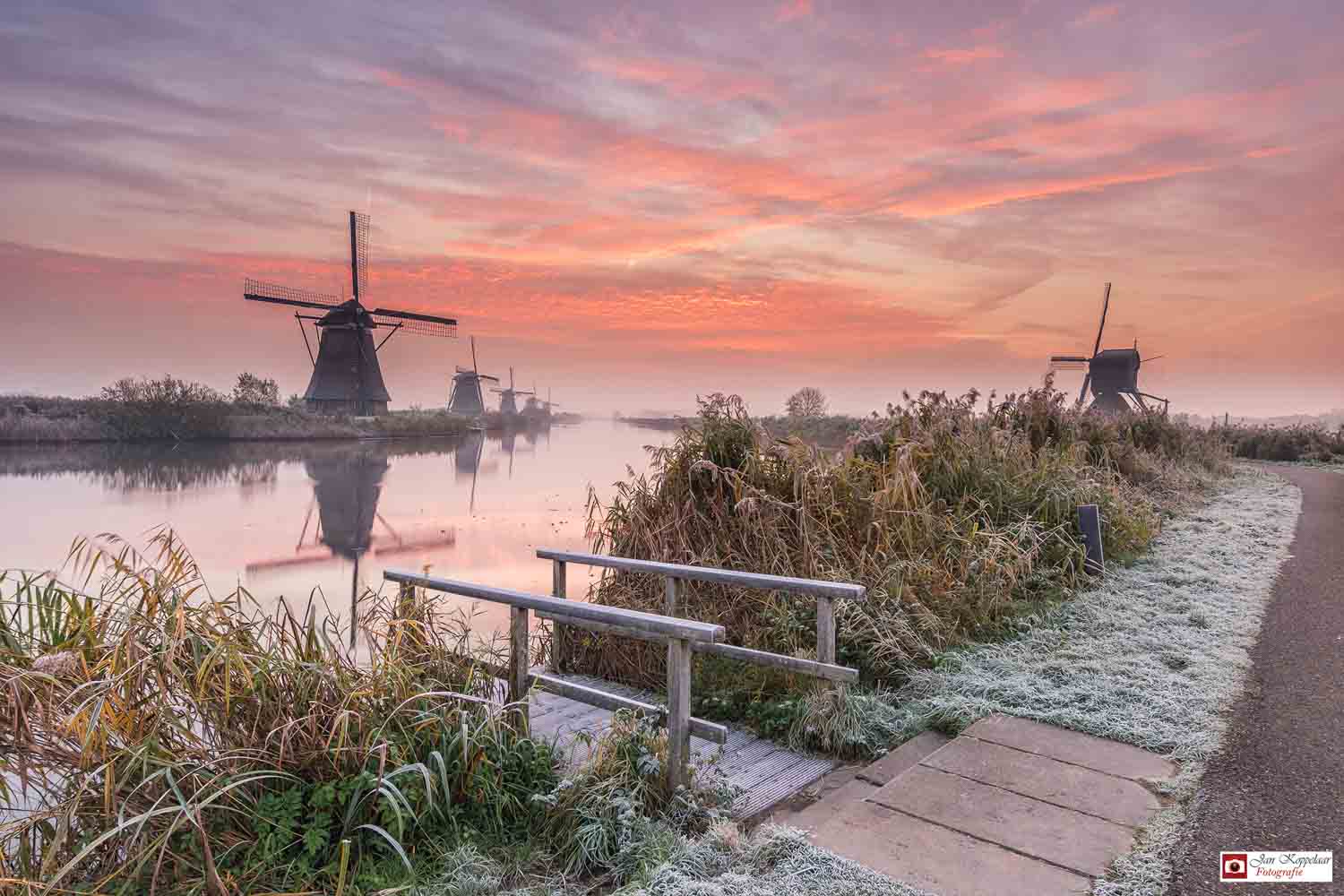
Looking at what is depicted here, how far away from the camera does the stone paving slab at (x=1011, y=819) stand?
2.98 m

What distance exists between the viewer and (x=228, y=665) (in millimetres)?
3027

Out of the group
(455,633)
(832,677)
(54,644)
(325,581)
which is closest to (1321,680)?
(832,677)

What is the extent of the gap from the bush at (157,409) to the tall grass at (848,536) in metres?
40.3

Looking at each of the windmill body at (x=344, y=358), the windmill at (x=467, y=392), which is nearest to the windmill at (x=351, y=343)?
the windmill body at (x=344, y=358)

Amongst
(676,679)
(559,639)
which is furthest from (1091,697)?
(559,639)

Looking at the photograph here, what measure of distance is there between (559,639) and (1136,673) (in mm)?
4061

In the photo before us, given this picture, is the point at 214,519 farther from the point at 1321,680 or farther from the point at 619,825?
the point at 1321,680

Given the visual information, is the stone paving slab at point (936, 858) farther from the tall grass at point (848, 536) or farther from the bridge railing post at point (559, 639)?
the bridge railing post at point (559, 639)

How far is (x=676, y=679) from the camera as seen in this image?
11.5 feet

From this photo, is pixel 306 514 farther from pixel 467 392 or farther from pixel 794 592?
pixel 467 392

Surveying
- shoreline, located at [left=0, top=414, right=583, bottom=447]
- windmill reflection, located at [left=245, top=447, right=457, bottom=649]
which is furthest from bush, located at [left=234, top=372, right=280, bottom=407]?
windmill reflection, located at [left=245, top=447, right=457, bottom=649]

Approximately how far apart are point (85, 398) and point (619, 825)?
47.3m

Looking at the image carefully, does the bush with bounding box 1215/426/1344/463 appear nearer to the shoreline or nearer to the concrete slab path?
the concrete slab path

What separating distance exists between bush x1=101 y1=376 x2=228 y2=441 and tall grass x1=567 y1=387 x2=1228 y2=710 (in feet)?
132
